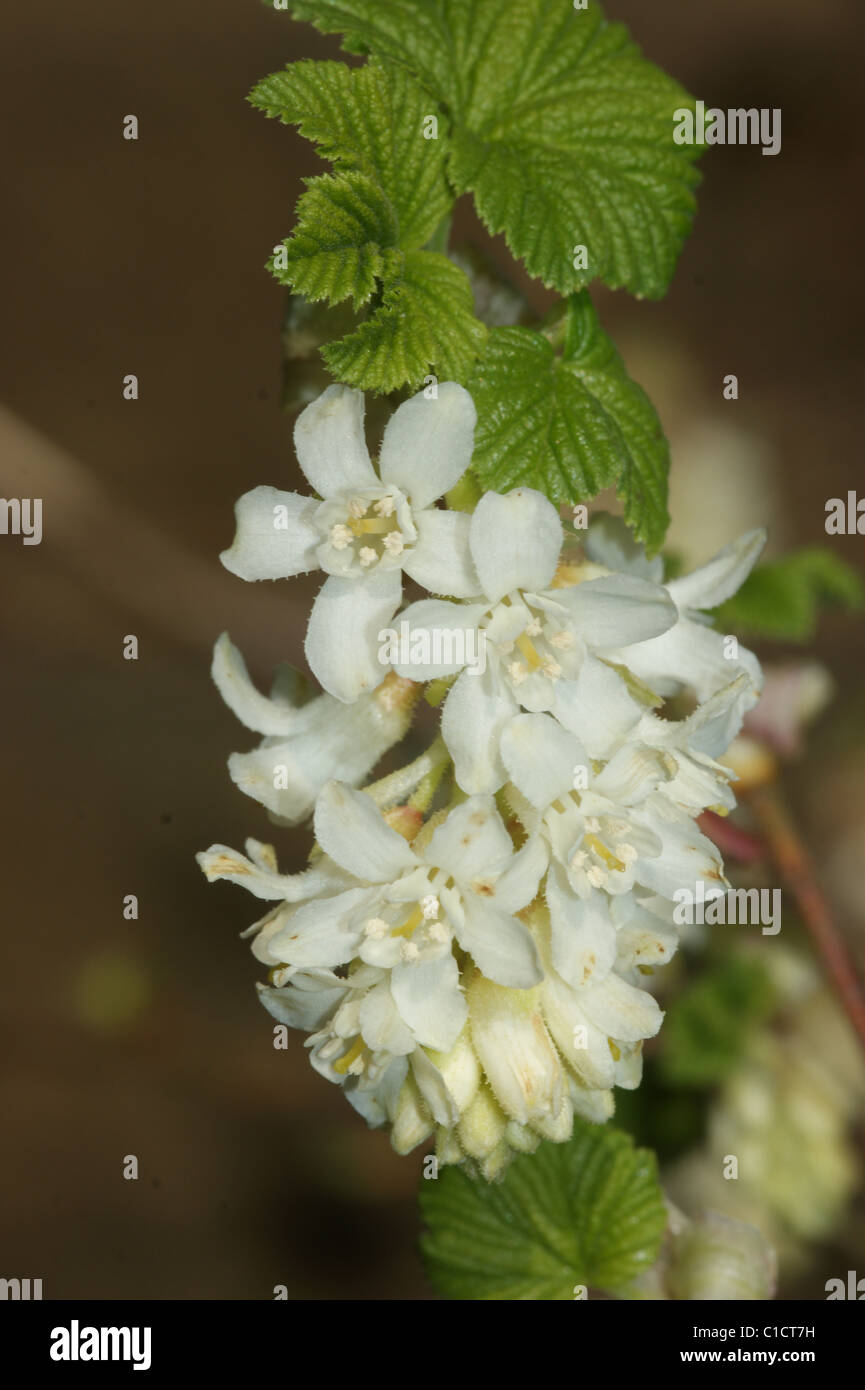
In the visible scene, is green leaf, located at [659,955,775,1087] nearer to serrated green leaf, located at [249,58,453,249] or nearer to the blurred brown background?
the blurred brown background

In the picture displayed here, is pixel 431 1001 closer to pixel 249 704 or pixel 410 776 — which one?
pixel 410 776

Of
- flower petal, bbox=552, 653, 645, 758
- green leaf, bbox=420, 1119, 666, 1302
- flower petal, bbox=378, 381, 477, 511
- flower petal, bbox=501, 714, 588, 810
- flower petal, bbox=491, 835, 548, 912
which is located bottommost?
green leaf, bbox=420, 1119, 666, 1302

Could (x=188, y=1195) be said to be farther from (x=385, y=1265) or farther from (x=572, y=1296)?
(x=572, y=1296)

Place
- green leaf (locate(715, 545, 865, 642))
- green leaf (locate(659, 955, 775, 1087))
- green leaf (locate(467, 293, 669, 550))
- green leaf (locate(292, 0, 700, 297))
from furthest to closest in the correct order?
green leaf (locate(659, 955, 775, 1087)) < green leaf (locate(715, 545, 865, 642)) < green leaf (locate(292, 0, 700, 297)) < green leaf (locate(467, 293, 669, 550))

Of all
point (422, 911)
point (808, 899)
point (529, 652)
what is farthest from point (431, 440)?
point (808, 899)

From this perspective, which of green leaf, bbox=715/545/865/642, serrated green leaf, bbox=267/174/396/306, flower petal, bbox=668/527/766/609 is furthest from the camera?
green leaf, bbox=715/545/865/642

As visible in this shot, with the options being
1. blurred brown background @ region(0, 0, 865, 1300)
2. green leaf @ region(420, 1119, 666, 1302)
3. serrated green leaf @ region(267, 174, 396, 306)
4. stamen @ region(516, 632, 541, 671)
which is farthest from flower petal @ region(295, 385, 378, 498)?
blurred brown background @ region(0, 0, 865, 1300)
